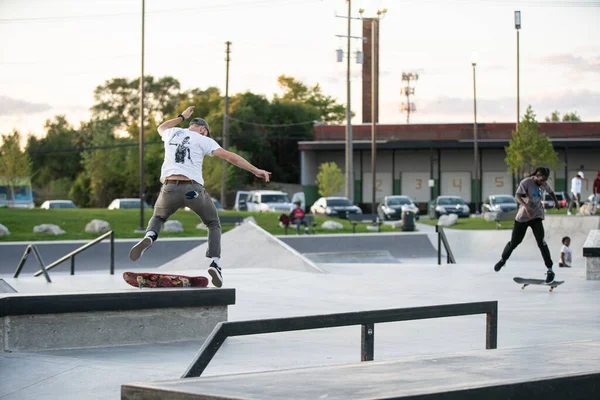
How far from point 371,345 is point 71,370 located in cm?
228

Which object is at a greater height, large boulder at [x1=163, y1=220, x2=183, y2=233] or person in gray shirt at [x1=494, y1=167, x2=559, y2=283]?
person in gray shirt at [x1=494, y1=167, x2=559, y2=283]

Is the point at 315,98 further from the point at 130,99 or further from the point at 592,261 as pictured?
the point at 592,261

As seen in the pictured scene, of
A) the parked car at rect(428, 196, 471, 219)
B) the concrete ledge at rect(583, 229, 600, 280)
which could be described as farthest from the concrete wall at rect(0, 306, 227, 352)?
the parked car at rect(428, 196, 471, 219)

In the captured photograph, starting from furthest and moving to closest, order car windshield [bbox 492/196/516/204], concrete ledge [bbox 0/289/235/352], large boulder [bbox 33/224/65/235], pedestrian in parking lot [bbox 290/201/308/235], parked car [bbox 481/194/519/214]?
car windshield [bbox 492/196/516/204]
parked car [bbox 481/194/519/214]
pedestrian in parking lot [bbox 290/201/308/235]
large boulder [bbox 33/224/65/235]
concrete ledge [bbox 0/289/235/352]

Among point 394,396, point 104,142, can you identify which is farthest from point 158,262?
point 104,142

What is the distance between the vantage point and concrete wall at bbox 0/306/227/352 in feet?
22.8

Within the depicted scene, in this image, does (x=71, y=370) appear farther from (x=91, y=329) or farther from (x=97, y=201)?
(x=97, y=201)

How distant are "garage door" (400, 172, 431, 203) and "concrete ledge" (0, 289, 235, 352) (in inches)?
2272

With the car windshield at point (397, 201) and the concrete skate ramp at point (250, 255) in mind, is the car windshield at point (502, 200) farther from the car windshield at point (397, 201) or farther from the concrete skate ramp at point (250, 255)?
the concrete skate ramp at point (250, 255)

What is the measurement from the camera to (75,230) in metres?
28.9

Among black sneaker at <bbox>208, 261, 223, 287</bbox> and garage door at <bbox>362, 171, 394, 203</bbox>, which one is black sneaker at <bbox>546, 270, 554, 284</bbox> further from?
garage door at <bbox>362, 171, 394, 203</bbox>

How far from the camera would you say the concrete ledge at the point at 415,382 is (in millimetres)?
3416

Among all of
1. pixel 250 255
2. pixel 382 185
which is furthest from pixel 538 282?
pixel 382 185

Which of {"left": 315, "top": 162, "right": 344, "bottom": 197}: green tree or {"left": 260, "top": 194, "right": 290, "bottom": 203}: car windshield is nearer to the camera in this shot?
{"left": 260, "top": 194, "right": 290, "bottom": 203}: car windshield
